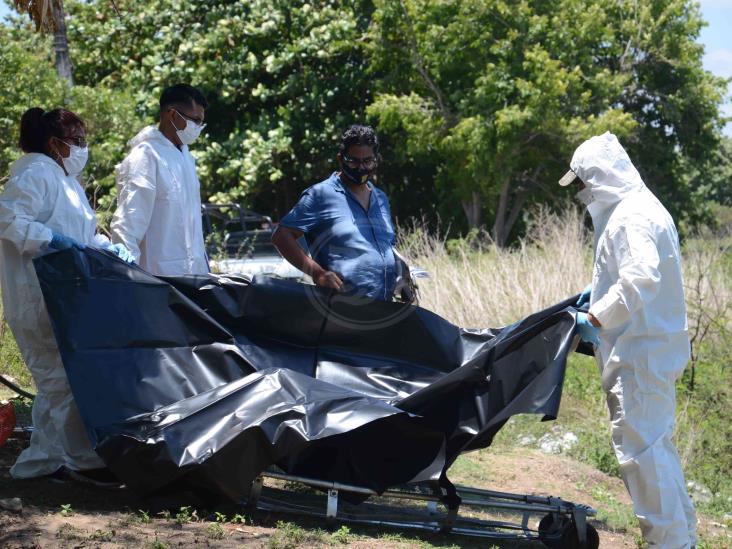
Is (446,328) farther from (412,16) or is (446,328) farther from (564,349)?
(412,16)

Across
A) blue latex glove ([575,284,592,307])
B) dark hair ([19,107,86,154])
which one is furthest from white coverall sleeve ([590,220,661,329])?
dark hair ([19,107,86,154])

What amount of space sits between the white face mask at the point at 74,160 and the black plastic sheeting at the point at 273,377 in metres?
0.60

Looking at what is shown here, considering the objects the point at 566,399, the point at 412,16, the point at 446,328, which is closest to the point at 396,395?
the point at 446,328

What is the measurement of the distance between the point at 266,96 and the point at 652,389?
590 inches

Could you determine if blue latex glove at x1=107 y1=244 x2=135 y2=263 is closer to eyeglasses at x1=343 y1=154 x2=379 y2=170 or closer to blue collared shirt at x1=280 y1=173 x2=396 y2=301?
blue collared shirt at x1=280 y1=173 x2=396 y2=301

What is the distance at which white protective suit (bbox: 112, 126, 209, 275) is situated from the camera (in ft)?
18.7

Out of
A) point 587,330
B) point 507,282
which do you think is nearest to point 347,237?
point 587,330

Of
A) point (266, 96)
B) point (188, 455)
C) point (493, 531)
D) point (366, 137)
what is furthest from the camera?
point (266, 96)

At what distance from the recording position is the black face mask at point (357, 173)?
5758 millimetres

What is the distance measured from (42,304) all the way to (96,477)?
939mm

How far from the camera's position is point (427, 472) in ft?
15.6

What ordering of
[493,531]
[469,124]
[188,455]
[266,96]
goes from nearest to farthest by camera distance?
[188,455]
[493,531]
[469,124]
[266,96]

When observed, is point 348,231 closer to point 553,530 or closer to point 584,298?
point 584,298

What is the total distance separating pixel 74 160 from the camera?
5453mm
